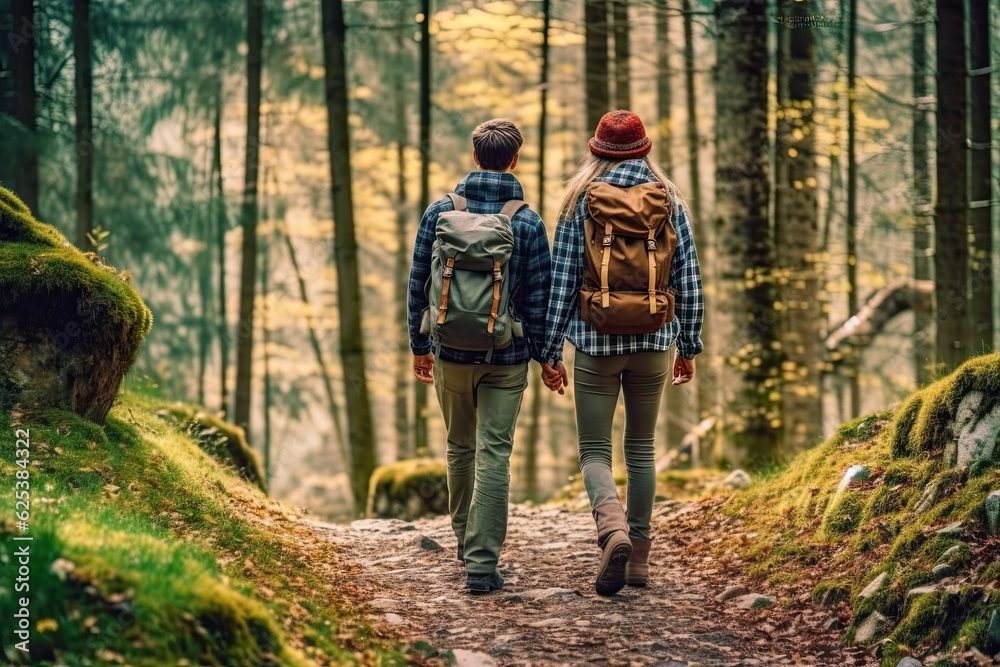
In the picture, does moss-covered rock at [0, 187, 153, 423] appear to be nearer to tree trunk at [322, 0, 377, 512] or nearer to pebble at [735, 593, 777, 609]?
pebble at [735, 593, 777, 609]

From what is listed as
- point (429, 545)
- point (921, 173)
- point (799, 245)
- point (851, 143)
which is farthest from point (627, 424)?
point (921, 173)

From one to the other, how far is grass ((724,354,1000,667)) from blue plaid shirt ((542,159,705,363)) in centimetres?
147

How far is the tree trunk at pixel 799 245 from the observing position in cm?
962

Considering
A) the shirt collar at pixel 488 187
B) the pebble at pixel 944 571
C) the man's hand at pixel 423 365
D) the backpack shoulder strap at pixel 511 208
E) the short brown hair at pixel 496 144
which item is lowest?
Result: the pebble at pixel 944 571

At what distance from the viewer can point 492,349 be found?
211 inches

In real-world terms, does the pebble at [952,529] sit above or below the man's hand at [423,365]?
below

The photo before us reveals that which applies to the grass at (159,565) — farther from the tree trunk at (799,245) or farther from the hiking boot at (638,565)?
the tree trunk at (799,245)

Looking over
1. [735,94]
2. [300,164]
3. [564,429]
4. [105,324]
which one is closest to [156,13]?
[300,164]

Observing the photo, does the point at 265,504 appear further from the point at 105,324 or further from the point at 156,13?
the point at 156,13

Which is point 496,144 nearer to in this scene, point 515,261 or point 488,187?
point 488,187

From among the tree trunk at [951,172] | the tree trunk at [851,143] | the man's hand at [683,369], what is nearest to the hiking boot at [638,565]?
the man's hand at [683,369]

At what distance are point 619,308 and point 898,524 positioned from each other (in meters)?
1.92

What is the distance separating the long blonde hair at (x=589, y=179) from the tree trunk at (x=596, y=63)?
5.81 meters

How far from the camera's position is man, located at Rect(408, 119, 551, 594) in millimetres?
5449
